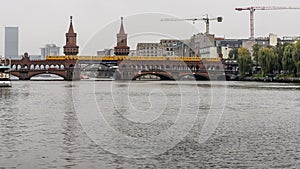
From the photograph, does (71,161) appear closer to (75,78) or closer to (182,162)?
(182,162)

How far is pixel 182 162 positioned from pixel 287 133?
8.50 meters

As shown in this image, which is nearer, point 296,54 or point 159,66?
point 296,54

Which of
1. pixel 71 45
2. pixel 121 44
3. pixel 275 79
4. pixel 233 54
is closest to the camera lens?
pixel 275 79

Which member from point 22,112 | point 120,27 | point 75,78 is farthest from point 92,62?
point 22,112

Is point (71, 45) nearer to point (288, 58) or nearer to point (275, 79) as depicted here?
point (275, 79)

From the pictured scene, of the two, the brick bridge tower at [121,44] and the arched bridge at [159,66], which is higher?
the brick bridge tower at [121,44]

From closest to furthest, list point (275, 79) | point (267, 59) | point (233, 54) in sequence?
point (267, 59) < point (275, 79) < point (233, 54)

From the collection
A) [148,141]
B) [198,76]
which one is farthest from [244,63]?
[148,141]

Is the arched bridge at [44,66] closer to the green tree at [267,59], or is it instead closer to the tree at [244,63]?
the tree at [244,63]

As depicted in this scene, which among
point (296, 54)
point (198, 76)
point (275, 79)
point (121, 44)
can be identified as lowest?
point (275, 79)

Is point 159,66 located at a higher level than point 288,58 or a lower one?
lower

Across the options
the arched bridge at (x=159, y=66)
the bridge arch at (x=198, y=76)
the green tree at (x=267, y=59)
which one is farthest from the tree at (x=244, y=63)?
the bridge arch at (x=198, y=76)

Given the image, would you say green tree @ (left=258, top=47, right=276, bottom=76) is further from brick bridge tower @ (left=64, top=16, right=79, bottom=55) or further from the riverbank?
brick bridge tower @ (left=64, top=16, right=79, bottom=55)

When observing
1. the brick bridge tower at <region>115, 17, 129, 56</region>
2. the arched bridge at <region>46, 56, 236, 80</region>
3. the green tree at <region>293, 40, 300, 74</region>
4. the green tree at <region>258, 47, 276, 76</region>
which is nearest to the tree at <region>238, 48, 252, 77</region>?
the green tree at <region>258, 47, 276, 76</region>
